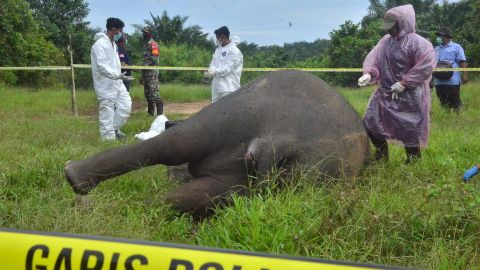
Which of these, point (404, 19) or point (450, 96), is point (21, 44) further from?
point (404, 19)

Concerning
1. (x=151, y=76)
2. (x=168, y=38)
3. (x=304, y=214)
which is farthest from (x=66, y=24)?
(x=304, y=214)

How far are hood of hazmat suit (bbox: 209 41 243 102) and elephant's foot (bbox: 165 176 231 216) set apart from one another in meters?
4.47

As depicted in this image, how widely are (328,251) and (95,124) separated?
6255 millimetres

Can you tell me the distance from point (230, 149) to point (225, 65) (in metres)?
4.46

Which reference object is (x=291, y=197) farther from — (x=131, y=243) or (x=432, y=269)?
(x=131, y=243)

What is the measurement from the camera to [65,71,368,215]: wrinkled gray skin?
12.1 ft

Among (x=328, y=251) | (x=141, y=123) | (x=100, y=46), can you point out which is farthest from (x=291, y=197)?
(x=141, y=123)

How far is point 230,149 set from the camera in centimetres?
378

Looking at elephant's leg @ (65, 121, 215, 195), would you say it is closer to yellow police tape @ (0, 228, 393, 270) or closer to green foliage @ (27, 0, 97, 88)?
yellow police tape @ (0, 228, 393, 270)

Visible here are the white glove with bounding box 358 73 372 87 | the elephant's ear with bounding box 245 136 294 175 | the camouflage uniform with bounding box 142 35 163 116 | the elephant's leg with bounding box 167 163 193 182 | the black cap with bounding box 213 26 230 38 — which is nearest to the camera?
the elephant's ear with bounding box 245 136 294 175

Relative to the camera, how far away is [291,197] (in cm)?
343

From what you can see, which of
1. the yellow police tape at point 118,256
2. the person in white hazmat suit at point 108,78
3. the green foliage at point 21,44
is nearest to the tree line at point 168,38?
the green foliage at point 21,44

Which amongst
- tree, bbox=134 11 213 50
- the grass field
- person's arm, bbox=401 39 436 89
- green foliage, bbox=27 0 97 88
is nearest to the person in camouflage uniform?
the grass field

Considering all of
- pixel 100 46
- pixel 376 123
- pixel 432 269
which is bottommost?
pixel 432 269
